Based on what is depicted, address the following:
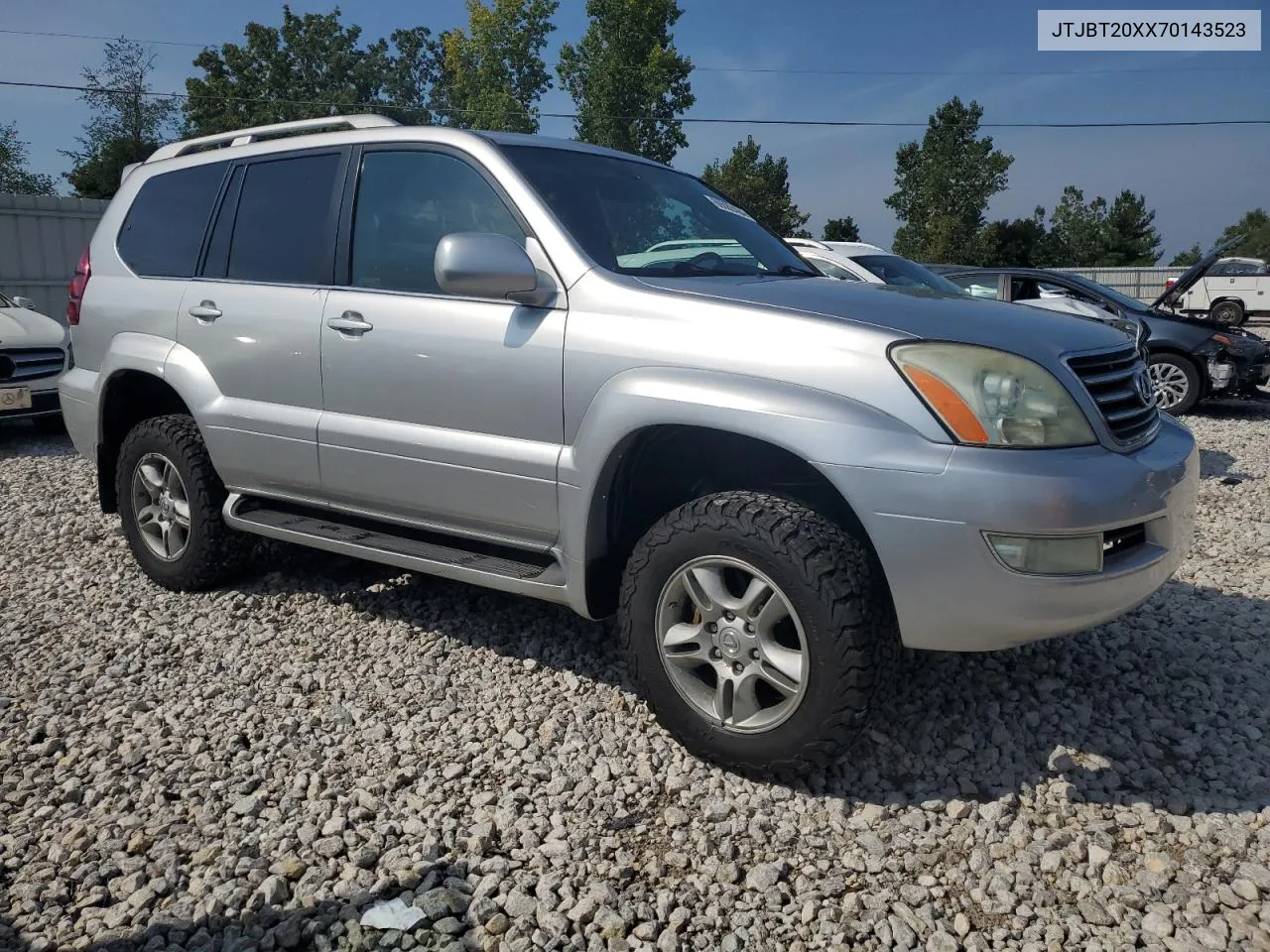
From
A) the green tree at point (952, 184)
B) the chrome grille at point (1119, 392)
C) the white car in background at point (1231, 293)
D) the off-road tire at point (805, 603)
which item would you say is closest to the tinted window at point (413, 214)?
the off-road tire at point (805, 603)

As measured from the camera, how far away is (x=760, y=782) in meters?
2.85

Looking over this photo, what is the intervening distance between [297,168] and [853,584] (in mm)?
2842

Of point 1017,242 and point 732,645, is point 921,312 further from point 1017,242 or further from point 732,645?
point 1017,242

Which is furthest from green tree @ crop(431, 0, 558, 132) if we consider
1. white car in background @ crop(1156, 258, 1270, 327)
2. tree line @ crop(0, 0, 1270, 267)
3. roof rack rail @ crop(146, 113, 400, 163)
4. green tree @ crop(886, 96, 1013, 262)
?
roof rack rail @ crop(146, 113, 400, 163)

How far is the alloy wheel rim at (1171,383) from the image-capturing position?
32.5 feet

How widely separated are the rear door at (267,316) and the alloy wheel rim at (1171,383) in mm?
8913

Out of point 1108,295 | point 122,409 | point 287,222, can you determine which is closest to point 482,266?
point 287,222

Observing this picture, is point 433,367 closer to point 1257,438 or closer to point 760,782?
point 760,782

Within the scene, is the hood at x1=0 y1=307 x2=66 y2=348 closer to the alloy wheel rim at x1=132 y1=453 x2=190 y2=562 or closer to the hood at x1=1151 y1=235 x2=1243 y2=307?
the alloy wheel rim at x1=132 y1=453 x2=190 y2=562

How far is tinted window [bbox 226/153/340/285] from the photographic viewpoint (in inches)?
149

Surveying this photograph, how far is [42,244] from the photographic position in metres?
13.6

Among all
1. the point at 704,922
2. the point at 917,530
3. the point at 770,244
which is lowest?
the point at 704,922

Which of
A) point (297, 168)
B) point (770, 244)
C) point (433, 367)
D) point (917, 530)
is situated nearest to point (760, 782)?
point (917, 530)

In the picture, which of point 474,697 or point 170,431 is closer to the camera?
point 474,697
